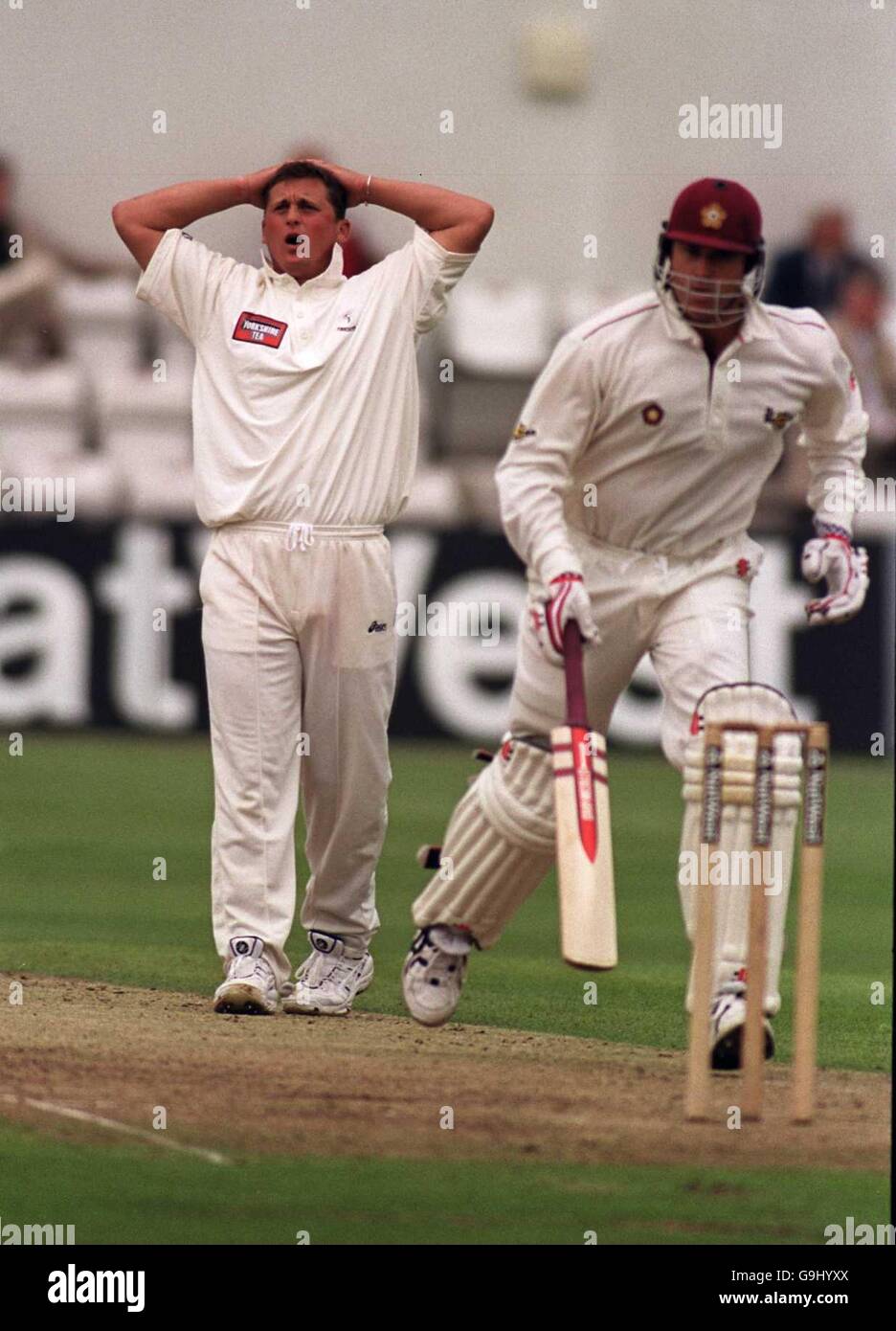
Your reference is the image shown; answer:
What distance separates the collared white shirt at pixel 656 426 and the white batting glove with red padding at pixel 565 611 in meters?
0.05

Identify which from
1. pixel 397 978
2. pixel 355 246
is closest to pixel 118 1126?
pixel 397 978

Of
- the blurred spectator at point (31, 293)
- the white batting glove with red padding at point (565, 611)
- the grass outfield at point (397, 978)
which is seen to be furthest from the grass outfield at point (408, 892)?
the blurred spectator at point (31, 293)

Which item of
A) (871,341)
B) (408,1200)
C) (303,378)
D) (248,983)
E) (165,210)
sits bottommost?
(408,1200)

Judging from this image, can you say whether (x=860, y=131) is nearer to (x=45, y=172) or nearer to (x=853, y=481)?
(x=45, y=172)

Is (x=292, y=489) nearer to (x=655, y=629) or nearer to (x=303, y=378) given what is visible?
(x=303, y=378)

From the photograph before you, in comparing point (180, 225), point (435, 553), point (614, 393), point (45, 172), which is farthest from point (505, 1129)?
point (45, 172)

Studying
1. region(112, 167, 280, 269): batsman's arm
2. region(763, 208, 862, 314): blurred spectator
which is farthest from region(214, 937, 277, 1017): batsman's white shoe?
region(763, 208, 862, 314): blurred spectator

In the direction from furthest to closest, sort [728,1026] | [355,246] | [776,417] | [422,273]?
1. [355,246]
2. [422,273]
3. [776,417]
4. [728,1026]

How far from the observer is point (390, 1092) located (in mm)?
5262

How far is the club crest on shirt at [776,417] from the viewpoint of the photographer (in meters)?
5.55

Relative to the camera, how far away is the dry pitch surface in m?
4.91

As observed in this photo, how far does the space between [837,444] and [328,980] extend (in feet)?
5.91

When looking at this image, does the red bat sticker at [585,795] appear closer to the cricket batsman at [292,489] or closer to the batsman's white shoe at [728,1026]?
the batsman's white shoe at [728,1026]

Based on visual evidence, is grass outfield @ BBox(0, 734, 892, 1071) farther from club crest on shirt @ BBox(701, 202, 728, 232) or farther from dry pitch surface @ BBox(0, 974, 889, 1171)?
club crest on shirt @ BBox(701, 202, 728, 232)
